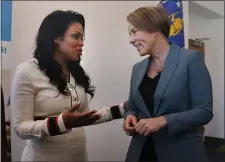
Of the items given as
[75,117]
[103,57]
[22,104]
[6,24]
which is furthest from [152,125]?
[6,24]

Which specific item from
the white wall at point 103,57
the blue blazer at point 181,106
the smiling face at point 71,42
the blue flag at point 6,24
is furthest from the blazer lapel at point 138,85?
the blue flag at point 6,24

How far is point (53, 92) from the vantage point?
46.0 inches

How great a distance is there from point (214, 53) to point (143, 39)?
74 cm

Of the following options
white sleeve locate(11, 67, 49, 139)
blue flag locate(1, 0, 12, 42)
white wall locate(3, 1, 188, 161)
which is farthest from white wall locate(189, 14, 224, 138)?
blue flag locate(1, 0, 12, 42)

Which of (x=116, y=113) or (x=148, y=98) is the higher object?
(x=148, y=98)

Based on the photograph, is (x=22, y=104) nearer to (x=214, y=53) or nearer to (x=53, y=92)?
(x=53, y=92)

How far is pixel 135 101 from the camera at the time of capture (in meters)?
1.02

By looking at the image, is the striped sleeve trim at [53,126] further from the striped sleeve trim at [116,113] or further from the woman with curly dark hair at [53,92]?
the striped sleeve trim at [116,113]

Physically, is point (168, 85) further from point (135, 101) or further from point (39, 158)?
point (39, 158)

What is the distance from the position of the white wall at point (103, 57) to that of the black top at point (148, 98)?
44 centimetres

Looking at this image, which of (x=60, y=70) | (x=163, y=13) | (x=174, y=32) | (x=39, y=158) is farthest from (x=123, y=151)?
(x=163, y=13)

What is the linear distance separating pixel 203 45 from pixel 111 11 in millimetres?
567

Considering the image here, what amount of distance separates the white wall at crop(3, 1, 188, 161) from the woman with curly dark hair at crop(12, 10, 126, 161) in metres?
0.25

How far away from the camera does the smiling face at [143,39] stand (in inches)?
37.6
